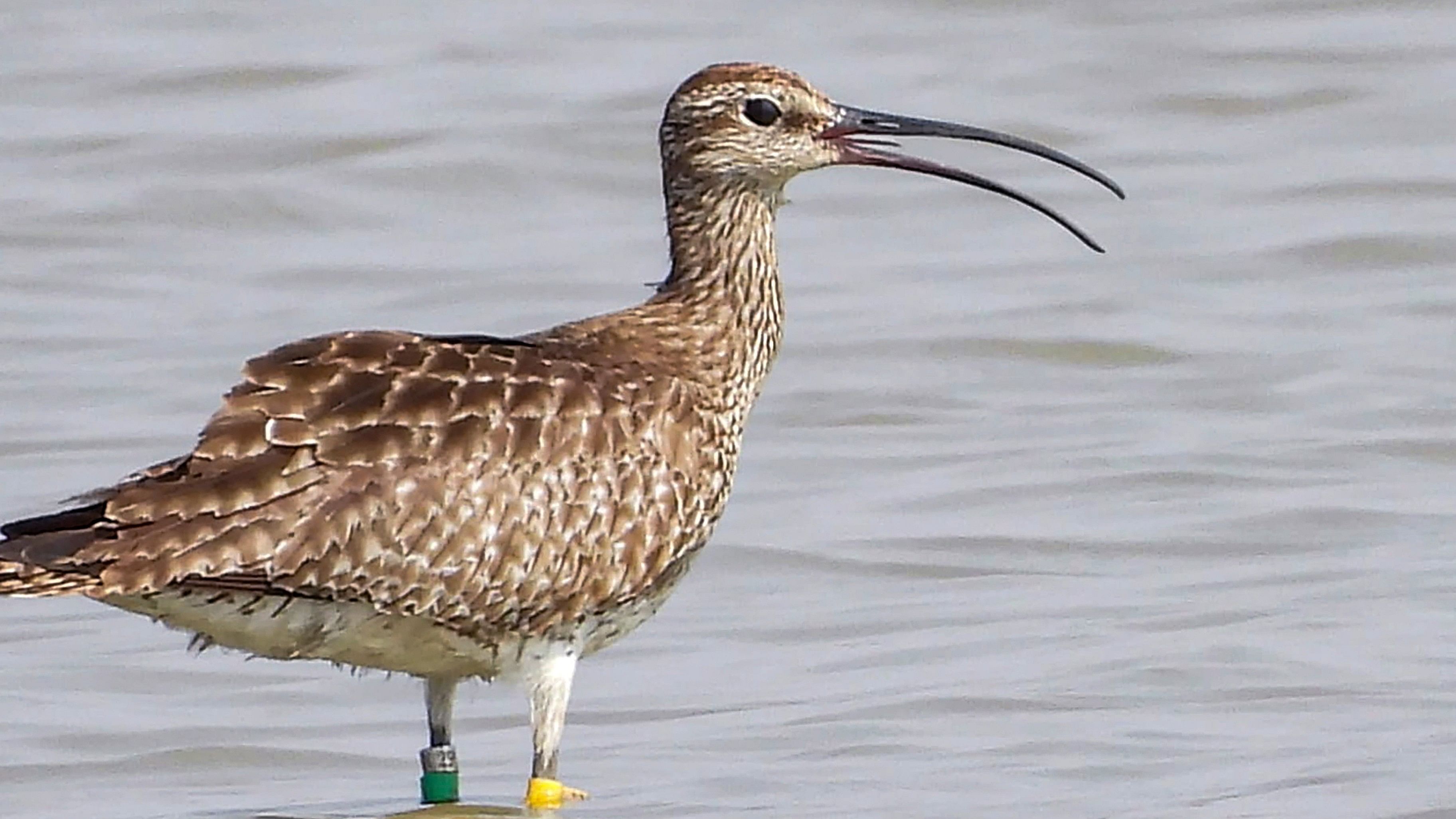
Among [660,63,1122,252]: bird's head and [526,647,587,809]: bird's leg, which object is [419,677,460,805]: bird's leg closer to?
[526,647,587,809]: bird's leg

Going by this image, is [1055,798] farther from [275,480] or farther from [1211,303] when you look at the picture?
[1211,303]

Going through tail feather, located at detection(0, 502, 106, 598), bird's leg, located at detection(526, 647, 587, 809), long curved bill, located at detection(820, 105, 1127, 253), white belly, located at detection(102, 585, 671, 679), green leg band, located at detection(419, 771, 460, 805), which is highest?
long curved bill, located at detection(820, 105, 1127, 253)

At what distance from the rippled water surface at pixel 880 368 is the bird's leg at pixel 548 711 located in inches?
17.1

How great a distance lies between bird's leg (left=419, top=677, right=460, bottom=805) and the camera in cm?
1004

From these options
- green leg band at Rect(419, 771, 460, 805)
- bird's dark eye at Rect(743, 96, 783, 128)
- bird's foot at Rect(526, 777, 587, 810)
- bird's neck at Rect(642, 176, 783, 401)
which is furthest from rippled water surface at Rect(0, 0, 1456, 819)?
bird's dark eye at Rect(743, 96, 783, 128)

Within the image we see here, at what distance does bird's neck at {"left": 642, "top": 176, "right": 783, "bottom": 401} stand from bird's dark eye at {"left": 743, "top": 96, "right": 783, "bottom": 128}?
8.6 inches

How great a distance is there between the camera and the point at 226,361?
1453 cm

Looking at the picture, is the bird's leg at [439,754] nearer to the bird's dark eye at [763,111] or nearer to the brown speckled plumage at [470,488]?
the brown speckled plumage at [470,488]

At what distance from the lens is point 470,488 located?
9477 mm

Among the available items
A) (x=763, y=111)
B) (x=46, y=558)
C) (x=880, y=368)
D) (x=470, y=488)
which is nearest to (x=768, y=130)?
(x=763, y=111)

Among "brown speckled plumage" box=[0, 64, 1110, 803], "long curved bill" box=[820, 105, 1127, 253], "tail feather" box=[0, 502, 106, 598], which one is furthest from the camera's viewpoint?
"long curved bill" box=[820, 105, 1127, 253]

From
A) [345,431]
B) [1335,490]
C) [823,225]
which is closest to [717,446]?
[345,431]

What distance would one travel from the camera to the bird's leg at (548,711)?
32.0 ft

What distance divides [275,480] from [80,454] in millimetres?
4306
